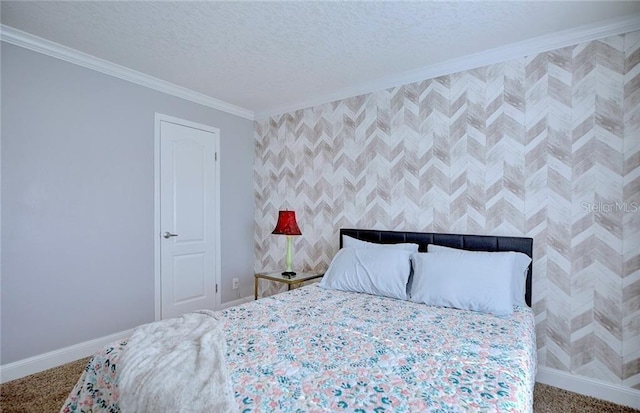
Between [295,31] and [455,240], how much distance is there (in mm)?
1982

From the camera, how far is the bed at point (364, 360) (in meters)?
1.15

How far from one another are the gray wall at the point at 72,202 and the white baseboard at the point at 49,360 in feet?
0.14

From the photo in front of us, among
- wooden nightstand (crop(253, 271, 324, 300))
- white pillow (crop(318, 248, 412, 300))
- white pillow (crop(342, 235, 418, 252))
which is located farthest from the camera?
wooden nightstand (crop(253, 271, 324, 300))

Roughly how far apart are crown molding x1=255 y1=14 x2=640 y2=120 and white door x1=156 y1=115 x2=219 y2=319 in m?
1.42

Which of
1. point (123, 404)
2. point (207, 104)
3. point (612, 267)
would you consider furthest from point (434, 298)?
point (207, 104)

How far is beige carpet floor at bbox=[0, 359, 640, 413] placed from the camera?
6.95ft

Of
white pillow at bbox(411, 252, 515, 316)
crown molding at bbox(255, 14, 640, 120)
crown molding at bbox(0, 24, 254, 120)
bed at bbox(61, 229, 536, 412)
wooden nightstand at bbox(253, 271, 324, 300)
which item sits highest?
crown molding at bbox(0, 24, 254, 120)

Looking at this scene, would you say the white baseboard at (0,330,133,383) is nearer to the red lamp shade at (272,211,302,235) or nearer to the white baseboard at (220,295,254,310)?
the white baseboard at (220,295,254,310)

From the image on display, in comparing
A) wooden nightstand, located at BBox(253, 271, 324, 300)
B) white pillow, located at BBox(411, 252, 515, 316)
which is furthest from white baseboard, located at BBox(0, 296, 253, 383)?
white pillow, located at BBox(411, 252, 515, 316)

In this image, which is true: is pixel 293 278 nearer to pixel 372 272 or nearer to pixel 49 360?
pixel 372 272

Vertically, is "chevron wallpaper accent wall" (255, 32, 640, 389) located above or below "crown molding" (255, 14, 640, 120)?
below

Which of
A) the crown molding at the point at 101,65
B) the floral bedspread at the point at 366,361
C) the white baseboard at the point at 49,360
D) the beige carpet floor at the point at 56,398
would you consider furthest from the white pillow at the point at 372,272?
the crown molding at the point at 101,65

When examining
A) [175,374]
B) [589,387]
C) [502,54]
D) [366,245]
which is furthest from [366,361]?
[502,54]

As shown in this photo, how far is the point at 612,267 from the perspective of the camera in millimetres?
2256
